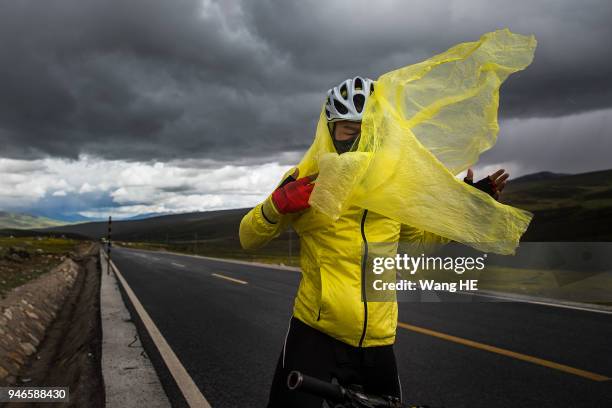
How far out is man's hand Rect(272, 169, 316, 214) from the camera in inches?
81.9

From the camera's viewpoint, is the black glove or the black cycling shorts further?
the black cycling shorts

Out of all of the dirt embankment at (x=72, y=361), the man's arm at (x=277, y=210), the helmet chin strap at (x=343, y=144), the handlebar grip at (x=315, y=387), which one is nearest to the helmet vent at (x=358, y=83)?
the helmet chin strap at (x=343, y=144)

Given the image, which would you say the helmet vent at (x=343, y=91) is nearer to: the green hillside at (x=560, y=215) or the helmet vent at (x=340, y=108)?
the helmet vent at (x=340, y=108)

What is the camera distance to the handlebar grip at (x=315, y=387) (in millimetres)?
1593

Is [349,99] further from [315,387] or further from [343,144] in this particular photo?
[315,387]

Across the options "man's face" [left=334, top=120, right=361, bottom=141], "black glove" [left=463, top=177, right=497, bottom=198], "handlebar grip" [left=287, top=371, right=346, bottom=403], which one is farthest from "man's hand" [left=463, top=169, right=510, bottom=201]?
"handlebar grip" [left=287, top=371, right=346, bottom=403]

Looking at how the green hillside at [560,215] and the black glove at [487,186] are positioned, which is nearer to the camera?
the black glove at [487,186]

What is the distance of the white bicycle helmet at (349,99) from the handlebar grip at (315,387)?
1.16m

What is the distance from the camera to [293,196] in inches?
82.1

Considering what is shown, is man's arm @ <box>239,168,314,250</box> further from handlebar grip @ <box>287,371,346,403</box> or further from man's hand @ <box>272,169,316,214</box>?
handlebar grip @ <box>287,371,346,403</box>

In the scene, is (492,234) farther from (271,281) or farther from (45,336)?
(271,281)

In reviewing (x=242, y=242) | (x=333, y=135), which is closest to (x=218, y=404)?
(x=242, y=242)

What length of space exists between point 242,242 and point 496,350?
5039 mm

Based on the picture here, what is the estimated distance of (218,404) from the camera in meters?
4.53
